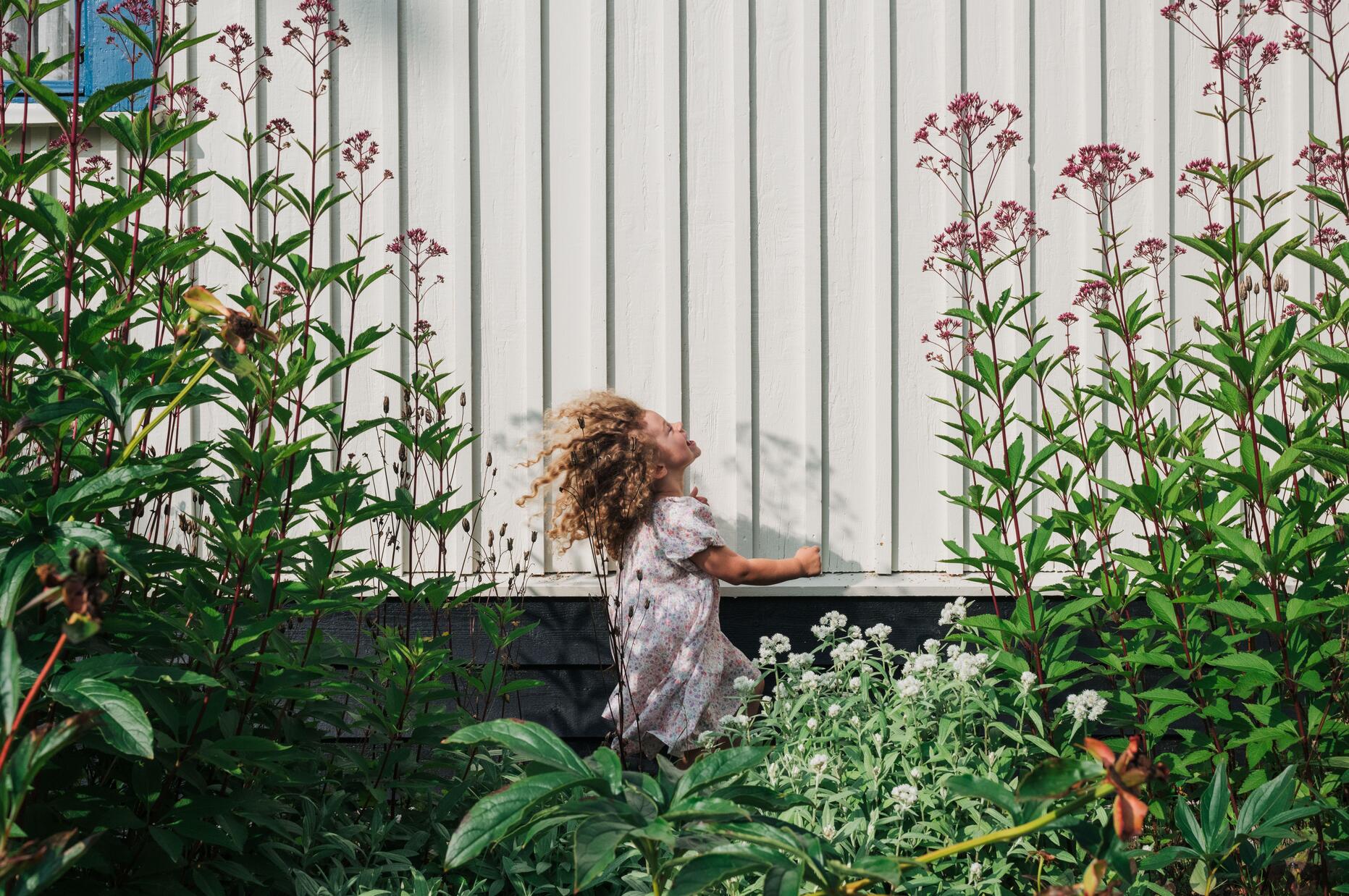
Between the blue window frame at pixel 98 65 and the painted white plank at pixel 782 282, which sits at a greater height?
the blue window frame at pixel 98 65

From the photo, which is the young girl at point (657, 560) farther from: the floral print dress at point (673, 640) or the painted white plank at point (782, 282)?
the painted white plank at point (782, 282)

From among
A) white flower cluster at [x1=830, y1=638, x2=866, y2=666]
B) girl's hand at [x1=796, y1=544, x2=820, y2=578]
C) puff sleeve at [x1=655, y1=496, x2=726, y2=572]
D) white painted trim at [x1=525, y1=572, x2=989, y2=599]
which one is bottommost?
white flower cluster at [x1=830, y1=638, x2=866, y2=666]

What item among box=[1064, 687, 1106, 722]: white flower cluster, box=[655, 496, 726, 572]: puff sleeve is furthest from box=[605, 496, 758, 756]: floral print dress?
box=[1064, 687, 1106, 722]: white flower cluster

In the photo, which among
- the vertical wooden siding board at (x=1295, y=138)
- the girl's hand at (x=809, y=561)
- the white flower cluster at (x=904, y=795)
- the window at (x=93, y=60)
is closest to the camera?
the white flower cluster at (x=904, y=795)

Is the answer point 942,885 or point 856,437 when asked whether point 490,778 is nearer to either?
point 942,885

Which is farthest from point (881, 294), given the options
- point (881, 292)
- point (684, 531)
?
point (684, 531)

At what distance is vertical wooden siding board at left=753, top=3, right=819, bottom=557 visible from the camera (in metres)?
3.45

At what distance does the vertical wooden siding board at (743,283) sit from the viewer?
3.45 metres

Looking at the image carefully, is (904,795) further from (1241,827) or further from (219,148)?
(219,148)

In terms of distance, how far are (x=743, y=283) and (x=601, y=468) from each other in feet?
2.78

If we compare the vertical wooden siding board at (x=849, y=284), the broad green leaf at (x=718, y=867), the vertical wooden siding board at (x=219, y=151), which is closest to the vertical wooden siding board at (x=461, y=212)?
the vertical wooden siding board at (x=219, y=151)

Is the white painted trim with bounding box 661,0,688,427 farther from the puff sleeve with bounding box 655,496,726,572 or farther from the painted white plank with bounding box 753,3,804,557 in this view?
the puff sleeve with bounding box 655,496,726,572

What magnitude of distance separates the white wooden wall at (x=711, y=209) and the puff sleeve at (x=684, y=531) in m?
0.23

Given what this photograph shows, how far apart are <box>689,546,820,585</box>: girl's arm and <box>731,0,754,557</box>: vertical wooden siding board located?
194 mm
